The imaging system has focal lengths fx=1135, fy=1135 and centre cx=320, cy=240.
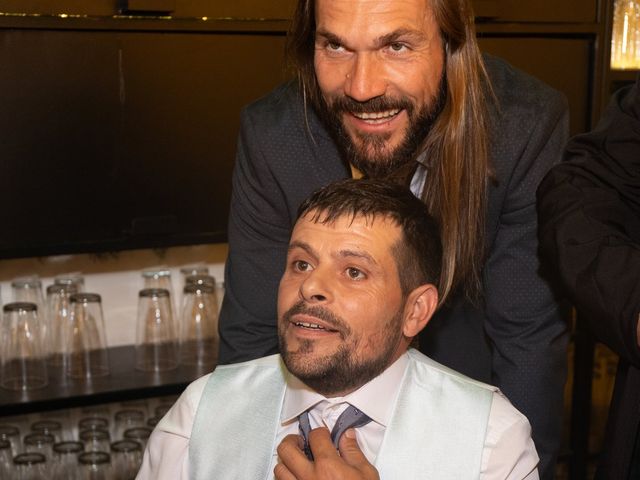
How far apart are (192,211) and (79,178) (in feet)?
0.97

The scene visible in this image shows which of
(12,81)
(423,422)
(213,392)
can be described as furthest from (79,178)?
(423,422)

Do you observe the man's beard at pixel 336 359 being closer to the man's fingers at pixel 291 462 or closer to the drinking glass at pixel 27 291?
the man's fingers at pixel 291 462

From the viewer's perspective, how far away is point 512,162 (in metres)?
1.83

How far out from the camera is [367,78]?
1610 mm

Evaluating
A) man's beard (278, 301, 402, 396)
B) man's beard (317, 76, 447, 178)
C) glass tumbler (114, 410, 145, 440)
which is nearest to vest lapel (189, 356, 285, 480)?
man's beard (278, 301, 402, 396)

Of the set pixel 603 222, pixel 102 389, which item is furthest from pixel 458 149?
pixel 102 389

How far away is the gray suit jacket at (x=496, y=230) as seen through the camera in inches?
72.8

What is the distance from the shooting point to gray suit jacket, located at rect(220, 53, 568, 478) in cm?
185

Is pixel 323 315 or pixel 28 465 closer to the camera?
pixel 323 315

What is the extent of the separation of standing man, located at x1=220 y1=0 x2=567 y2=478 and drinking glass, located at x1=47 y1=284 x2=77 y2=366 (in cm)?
96

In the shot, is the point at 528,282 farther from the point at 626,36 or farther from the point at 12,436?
the point at 626,36

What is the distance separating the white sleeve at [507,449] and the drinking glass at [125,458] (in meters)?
1.40

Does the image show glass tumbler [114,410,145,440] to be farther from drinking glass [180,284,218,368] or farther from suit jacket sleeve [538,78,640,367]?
suit jacket sleeve [538,78,640,367]

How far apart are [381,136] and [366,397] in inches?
15.1
